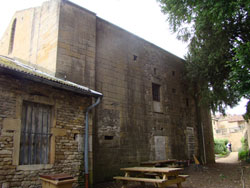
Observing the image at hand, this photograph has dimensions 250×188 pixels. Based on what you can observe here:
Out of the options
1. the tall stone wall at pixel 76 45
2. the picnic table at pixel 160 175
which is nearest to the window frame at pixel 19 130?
the tall stone wall at pixel 76 45

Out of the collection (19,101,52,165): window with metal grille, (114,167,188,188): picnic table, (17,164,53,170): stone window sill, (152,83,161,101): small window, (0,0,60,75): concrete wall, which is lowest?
(114,167,188,188): picnic table

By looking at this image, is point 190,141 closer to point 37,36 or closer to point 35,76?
point 37,36

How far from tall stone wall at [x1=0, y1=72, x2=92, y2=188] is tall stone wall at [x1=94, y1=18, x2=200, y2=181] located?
1.93 m

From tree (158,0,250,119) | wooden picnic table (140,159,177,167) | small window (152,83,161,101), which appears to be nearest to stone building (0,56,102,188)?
wooden picnic table (140,159,177,167)

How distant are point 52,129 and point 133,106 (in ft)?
17.0

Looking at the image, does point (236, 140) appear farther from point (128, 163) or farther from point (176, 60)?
point (128, 163)

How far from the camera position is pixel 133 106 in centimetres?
1089

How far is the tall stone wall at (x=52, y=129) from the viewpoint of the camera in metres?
5.30

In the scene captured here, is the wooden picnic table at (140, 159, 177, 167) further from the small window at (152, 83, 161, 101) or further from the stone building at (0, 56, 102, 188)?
the small window at (152, 83, 161, 101)

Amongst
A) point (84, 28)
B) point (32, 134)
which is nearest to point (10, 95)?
point (32, 134)

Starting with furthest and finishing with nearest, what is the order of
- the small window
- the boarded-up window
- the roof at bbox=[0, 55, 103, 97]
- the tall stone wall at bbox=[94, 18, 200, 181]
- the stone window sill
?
the boarded-up window
the small window
the tall stone wall at bbox=[94, 18, 200, 181]
the stone window sill
the roof at bbox=[0, 55, 103, 97]

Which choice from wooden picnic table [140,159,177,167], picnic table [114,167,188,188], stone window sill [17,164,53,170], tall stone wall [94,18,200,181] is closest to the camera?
stone window sill [17,164,53,170]

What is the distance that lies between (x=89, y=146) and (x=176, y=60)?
995cm

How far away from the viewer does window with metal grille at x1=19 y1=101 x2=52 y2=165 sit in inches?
230
